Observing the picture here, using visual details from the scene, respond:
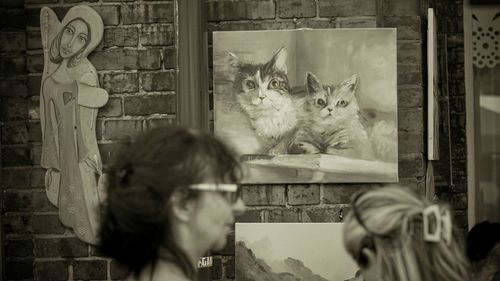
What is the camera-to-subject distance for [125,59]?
371 cm

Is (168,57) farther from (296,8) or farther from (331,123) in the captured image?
(331,123)

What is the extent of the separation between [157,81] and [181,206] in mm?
2065

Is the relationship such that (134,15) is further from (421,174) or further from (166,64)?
(421,174)

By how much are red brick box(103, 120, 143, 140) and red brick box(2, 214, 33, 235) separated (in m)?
0.47

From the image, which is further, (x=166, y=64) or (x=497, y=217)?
(x=497, y=217)

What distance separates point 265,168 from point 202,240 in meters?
1.93

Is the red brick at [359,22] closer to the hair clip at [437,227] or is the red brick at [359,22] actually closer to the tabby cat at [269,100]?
the tabby cat at [269,100]

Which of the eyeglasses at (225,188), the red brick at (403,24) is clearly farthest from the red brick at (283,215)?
the eyeglasses at (225,188)

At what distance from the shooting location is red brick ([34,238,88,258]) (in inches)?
148

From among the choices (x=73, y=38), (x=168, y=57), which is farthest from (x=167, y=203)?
(x=73, y=38)

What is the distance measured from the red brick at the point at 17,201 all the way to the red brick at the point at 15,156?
12 cm

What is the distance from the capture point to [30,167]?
3812 millimetres

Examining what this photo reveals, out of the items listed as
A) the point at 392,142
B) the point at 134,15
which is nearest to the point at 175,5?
the point at 134,15

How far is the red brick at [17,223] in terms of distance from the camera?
12.5 feet
